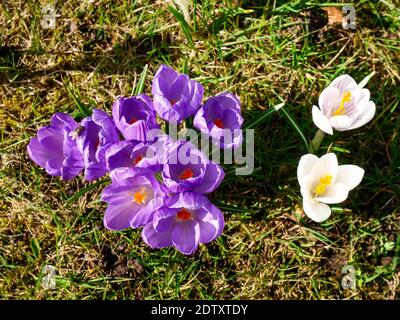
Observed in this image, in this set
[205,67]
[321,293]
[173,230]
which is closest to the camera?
[173,230]

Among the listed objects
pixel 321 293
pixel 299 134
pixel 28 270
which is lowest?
pixel 321 293

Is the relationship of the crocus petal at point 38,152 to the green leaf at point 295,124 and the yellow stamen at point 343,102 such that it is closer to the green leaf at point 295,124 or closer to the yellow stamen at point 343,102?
the green leaf at point 295,124

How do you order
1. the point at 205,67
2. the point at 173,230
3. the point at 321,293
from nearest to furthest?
1. the point at 173,230
2. the point at 321,293
3. the point at 205,67

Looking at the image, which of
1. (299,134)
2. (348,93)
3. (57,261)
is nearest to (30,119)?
(57,261)

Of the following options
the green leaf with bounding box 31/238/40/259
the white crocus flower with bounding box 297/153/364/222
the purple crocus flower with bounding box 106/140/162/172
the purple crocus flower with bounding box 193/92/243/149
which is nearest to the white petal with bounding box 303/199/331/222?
the white crocus flower with bounding box 297/153/364/222

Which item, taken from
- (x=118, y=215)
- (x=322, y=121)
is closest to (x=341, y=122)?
(x=322, y=121)

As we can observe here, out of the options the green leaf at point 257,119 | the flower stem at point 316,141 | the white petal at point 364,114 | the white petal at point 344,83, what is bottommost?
the white petal at point 364,114

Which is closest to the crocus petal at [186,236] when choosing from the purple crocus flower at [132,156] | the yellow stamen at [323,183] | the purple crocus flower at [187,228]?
the purple crocus flower at [187,228]

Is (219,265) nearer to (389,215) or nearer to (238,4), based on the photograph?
(389,215)
